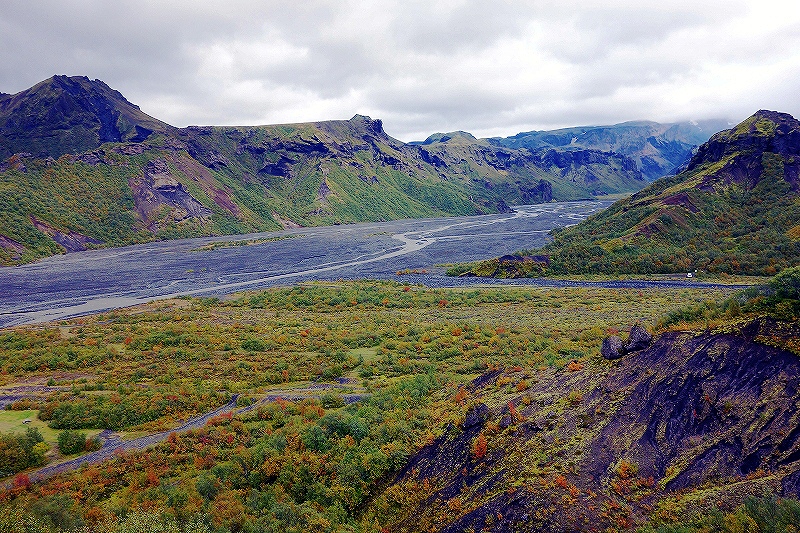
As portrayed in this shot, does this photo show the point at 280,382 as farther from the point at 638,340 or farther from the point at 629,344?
the point at 638,340

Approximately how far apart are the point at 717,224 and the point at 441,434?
83.2 m

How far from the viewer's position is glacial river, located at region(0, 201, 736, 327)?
64125 millimetres

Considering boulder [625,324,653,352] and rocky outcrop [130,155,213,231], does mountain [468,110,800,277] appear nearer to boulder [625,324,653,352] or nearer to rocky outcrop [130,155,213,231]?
boulder [625,324,653,352]

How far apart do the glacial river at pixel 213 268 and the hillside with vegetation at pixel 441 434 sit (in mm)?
33457

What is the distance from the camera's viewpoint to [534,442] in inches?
581

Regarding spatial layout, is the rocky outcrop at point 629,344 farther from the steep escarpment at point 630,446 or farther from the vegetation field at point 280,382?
the vegetation field at point 280,382

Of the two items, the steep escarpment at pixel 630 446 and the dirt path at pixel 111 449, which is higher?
the steep escarpment at pixel 630 446

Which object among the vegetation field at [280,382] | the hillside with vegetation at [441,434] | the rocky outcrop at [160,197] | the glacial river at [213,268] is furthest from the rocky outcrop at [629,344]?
the rocky outcrop at [160,197]

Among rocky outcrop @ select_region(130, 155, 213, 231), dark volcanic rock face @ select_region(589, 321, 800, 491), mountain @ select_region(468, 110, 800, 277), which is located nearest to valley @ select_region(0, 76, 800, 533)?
dark volcanic rock face @ select_region(589, 321, 800, 491)

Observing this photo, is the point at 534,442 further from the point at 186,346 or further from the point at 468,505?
the point at 186,346

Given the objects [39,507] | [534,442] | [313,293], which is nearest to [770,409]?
[534,442]

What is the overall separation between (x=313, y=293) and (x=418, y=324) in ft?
73.7

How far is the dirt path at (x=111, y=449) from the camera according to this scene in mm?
18675

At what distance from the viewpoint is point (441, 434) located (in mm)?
18031
